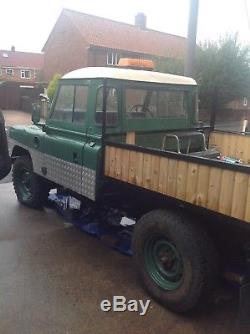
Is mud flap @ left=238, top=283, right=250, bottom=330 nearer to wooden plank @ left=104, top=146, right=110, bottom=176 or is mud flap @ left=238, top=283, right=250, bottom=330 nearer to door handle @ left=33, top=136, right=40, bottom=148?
wooden plank @ left=104, top=146, right=110, bottom=176

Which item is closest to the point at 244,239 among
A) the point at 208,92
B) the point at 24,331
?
the point at 24,331

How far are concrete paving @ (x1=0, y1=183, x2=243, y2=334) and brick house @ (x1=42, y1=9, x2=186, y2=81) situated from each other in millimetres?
25065

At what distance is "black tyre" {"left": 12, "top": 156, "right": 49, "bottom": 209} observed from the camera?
20.3 feet

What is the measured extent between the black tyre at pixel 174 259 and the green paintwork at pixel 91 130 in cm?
103

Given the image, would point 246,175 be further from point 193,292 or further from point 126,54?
point 126,54

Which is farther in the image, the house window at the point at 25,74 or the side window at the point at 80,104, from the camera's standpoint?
the house window at the point at 25,74

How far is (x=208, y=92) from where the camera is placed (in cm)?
2112

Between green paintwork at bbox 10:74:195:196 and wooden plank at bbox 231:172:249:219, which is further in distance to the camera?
green paintwork at bbox 10:74:195:196

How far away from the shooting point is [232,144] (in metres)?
5.21

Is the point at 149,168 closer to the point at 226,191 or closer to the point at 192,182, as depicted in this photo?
the point at 192,182

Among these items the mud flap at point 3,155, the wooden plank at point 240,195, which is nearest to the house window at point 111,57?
the mud flap at point 3,155

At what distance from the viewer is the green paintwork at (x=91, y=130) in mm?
4562

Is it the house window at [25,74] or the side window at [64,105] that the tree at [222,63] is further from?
the house window at [25,74]

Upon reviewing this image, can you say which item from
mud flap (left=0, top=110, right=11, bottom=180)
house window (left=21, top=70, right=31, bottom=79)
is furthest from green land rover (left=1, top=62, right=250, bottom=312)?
house window (left=21, top=70, right=31, bottom=79)
